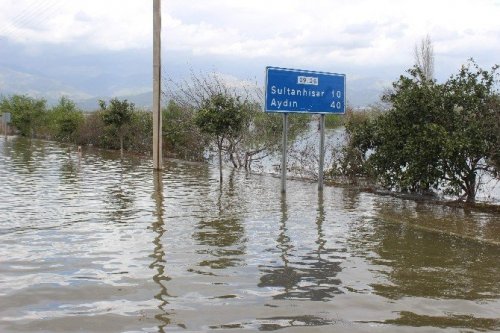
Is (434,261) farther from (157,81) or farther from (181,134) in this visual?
(181,134)

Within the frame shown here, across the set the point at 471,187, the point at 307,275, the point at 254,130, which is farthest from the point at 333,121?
the point at 307,275

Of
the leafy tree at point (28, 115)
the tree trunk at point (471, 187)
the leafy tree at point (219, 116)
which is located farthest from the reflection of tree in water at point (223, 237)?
the leafy tree at point (28, 115)

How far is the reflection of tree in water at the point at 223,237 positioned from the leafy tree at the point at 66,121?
33.5 metres

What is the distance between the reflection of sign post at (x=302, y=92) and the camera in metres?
15.2

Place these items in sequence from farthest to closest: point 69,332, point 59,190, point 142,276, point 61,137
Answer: point 61,137
point 59,190
point 142,276
point 69,332

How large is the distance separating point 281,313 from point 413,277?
2282mm

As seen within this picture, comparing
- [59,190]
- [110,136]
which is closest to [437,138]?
[59,190]

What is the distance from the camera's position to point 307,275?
6723 mm

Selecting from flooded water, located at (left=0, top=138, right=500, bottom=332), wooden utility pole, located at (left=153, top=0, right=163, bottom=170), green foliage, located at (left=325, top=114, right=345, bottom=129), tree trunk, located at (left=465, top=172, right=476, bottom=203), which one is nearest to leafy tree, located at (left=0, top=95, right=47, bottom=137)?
wooden utility pole, located at (left=153, top=0, right=163, bottom=170)

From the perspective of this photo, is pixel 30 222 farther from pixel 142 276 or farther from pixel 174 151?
pixel 174 151

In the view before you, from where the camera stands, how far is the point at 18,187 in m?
15.1

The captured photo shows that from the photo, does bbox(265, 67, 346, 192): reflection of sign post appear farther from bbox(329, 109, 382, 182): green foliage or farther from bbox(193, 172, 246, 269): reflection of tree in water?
bbox(193, 172, 246, 269): reflection of tree in water

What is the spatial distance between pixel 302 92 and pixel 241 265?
371 inches

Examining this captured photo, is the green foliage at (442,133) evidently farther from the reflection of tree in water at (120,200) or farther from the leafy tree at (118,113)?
the leafy tree at (118,113)
